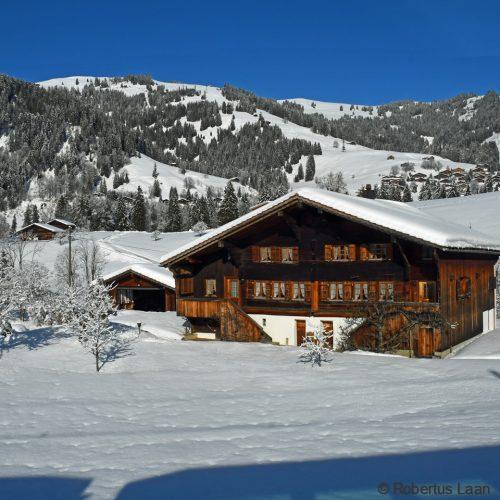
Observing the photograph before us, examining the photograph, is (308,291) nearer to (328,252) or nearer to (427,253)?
(328,252)

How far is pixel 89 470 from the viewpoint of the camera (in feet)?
30.6

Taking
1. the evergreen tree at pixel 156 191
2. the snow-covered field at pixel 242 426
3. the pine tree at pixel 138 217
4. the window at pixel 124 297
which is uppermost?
the evergreen tree at pixel 156 191

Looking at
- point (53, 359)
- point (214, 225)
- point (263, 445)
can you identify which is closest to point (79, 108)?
point (214, 225)

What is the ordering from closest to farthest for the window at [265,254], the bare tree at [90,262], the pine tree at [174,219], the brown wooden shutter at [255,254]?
1. the window at [265,254]
2. the brown wooden shutter at [255,254]
3. the bare tree at [90,262]
4. the pine tree at [174,219]

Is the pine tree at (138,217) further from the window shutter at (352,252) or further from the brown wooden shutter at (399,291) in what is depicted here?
the brown wooden shutter at (399,291)

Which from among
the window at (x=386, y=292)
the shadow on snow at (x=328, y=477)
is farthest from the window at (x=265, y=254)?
the shadow on snow at (x=328, y=477)

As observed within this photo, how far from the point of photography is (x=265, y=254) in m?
26.9

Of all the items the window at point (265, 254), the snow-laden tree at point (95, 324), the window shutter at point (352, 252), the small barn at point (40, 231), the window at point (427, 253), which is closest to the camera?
the snow-laden tree at point (95, 324)

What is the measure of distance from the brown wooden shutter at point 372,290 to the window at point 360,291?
→ 161 mm

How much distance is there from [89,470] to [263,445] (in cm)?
313

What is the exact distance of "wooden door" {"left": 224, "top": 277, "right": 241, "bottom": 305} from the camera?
27.5 m

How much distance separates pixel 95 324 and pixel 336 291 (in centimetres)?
1080

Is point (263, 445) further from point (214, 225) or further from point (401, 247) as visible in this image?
point (214, 225)

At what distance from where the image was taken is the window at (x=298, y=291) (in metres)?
25.9
